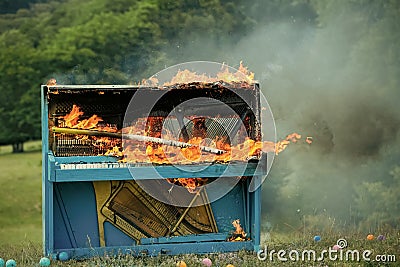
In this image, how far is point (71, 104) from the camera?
19.8 feet

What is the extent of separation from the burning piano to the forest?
164 inches

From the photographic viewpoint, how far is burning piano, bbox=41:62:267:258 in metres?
5.75

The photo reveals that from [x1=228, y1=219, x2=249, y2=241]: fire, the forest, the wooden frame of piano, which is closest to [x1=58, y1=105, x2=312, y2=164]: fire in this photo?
the wooden frame of piano

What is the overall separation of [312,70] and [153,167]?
6028mm

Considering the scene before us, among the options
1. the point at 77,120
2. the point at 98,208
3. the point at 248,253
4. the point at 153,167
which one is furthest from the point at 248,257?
the point at 77,120

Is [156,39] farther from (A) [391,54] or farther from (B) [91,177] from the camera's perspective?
(B) [91,177]

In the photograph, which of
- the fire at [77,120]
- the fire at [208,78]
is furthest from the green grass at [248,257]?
the fire at [208,78]

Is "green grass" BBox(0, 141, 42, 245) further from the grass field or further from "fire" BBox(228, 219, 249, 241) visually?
"fire" BBox(228, 219, 249, 241)

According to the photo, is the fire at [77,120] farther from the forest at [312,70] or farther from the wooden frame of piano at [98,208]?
the forest at [312,70]

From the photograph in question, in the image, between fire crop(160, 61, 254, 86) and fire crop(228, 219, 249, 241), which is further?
fire crop(228, 219, 249, 241)

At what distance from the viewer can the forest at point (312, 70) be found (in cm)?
1062

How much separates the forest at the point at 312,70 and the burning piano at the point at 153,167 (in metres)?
4.18

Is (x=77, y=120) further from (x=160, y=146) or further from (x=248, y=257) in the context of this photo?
(x=248, y=257)

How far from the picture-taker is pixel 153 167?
5680 mm
